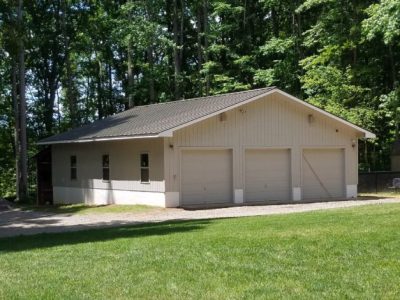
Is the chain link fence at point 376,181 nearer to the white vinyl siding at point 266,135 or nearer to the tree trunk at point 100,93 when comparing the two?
the white vinyl siding at point 266,135

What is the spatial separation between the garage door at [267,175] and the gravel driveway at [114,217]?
5.59 ft

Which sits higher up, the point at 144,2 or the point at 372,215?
the point at 144,2

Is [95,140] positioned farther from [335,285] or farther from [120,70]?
[120,70]

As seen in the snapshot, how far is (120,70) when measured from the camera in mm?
46219

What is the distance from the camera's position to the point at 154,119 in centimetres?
2434

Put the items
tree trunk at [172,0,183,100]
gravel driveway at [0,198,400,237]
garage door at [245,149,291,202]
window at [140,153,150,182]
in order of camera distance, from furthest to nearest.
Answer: tree trunk at [172,0,183,100], garage door at [245,149,291,202], window at [140,153,150,182], gravel driveway at [0,198,400,237]

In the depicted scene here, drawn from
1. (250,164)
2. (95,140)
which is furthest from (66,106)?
(250,164)

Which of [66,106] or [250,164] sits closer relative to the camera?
[250,164]

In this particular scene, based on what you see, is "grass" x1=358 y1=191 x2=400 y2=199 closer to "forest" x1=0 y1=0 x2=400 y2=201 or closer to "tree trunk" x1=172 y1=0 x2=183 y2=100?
"forest" x1=0 y1=0 x2=400 y2=201

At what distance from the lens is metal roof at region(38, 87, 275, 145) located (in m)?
21.6

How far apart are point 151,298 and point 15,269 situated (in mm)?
3073

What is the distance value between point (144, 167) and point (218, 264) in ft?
46.4

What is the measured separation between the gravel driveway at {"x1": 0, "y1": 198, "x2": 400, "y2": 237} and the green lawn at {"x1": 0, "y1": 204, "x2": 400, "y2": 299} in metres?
3.86

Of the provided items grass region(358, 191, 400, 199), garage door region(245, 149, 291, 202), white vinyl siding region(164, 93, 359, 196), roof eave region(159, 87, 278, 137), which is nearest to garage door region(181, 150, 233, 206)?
white vinyl siding region(164, 93, 359, 196)
